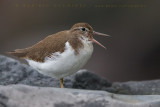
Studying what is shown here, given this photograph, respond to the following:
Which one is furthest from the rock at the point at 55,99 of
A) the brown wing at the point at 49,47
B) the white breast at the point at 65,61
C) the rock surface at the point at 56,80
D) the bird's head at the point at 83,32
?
the rock surface at the point at 56,80

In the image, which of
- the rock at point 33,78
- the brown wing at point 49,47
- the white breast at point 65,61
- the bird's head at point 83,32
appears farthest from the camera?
the rock at point 33,78

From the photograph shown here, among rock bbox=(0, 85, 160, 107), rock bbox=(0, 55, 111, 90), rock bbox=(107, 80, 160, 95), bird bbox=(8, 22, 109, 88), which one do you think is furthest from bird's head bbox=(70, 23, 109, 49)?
rock bbox=(0, 85, 160, 107)

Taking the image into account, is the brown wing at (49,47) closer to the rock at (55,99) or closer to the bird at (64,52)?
the bird at (64,52)

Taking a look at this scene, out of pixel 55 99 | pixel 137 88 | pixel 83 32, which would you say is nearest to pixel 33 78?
pixel 83 32

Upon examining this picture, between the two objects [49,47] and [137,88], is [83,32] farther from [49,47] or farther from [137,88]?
[137,88]

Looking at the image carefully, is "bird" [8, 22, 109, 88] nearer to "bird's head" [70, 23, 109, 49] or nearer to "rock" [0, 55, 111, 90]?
"bird's head" [70, 23, 109, 49]

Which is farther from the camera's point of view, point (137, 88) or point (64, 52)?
point (137, 88)
